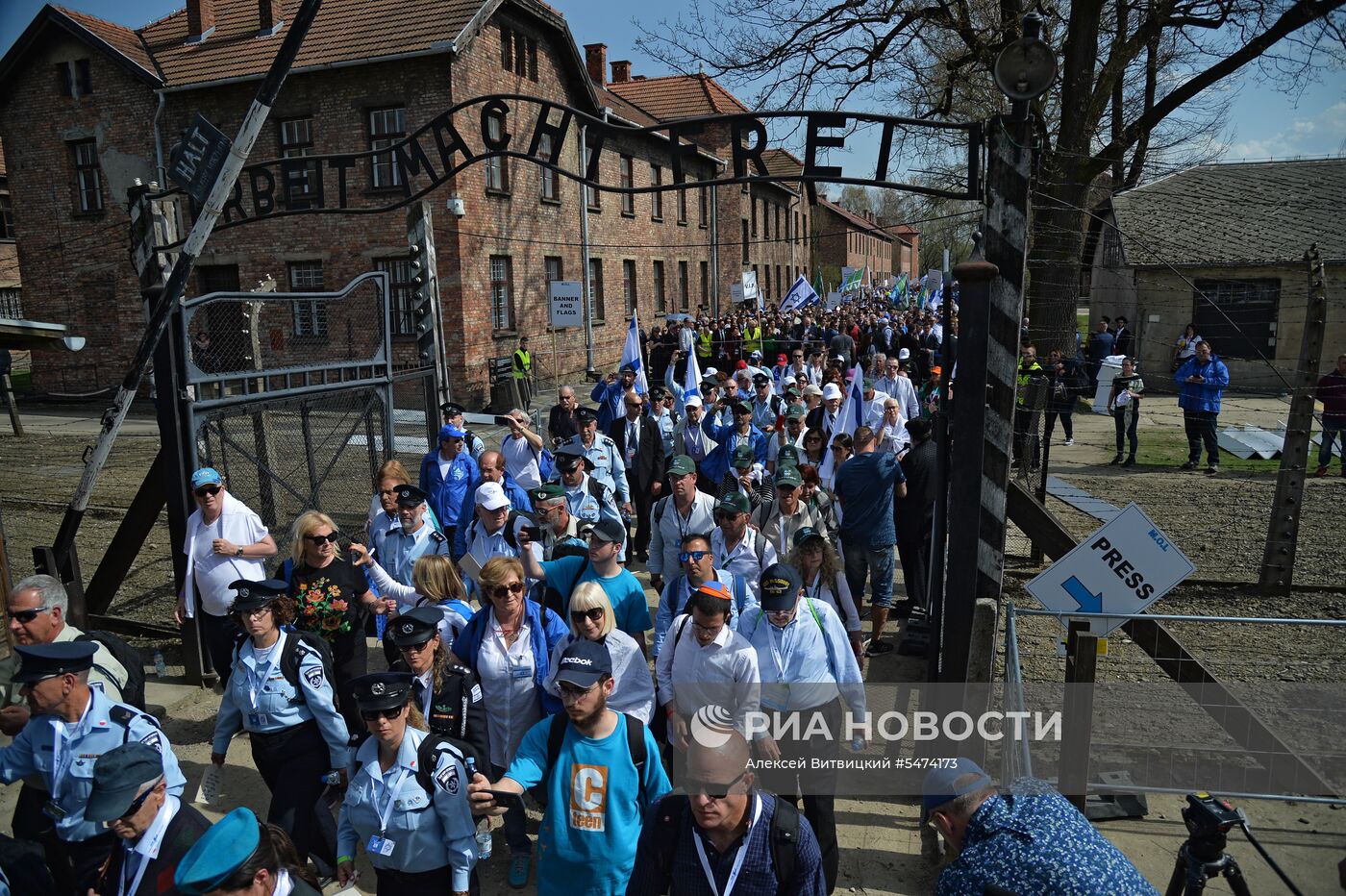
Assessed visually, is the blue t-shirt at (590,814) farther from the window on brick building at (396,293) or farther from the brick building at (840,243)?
the brick building at (840,243)

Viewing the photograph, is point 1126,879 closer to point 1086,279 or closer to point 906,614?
point 906,614

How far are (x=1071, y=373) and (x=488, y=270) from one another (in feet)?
48.2

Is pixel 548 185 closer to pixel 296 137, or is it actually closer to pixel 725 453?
pixel 296 137

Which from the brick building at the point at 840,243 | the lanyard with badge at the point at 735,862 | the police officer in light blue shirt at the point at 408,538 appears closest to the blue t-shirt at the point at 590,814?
the lanyard with badge at the point at 735,862

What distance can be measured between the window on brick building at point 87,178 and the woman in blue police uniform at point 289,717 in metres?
24.9

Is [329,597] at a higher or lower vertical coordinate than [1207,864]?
higher

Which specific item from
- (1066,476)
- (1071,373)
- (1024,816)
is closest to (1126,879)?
(1024,816)

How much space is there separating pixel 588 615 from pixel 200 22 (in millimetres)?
26001

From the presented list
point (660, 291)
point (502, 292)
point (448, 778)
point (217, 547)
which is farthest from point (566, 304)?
point (660, 291)

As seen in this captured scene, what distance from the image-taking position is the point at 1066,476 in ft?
44.8

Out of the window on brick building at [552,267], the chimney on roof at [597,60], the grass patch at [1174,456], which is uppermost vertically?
the chimney on roof at [597,60]

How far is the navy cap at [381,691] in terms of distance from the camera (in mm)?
3365

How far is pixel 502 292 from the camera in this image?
2331 cm

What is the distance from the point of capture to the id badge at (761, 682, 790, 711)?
455cm
